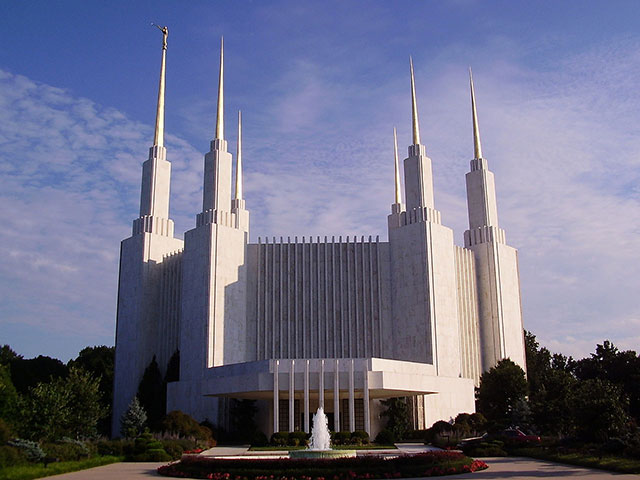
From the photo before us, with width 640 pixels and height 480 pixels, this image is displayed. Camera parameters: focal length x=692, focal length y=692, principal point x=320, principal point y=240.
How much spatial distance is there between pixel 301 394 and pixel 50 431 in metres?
14.8

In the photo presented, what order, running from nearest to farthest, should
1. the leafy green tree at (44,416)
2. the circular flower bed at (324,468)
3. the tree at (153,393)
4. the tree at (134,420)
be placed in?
the circular flower bed at (324,468), the leafy green tree at (44,416), the tree at (134,420), the tree at (153,393)

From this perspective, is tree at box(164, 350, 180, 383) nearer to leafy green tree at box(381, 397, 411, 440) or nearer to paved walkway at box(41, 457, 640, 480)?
leafy green tree at box(381, 397, 411, 440)

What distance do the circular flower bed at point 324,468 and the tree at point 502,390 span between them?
2424 centimetres

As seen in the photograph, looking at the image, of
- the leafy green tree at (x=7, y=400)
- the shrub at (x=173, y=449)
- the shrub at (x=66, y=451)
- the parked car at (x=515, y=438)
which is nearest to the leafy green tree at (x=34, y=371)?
the leafy green tree at (x=7, y=400)

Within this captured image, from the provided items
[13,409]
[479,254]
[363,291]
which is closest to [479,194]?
[479,254]

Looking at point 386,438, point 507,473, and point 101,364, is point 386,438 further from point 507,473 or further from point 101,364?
point 101,364

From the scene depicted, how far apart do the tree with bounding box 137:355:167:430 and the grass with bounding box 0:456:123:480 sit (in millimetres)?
20452

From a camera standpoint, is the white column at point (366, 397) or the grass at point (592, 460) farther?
the white column at point (366, 397)

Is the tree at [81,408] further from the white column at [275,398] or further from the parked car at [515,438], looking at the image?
the parked car at [515,438]

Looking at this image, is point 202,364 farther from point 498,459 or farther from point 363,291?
point 498,459

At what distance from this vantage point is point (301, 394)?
3991 cm

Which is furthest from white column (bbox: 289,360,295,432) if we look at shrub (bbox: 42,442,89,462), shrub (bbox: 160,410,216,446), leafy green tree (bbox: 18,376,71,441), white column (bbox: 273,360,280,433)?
shrub (bbox: 42,442,89,462)

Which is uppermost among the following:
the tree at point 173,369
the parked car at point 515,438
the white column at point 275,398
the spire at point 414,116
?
the spire at point 414,116

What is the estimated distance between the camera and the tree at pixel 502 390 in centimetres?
4325
